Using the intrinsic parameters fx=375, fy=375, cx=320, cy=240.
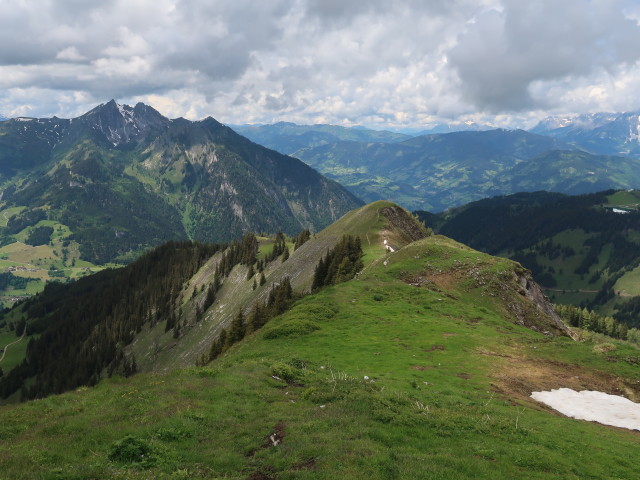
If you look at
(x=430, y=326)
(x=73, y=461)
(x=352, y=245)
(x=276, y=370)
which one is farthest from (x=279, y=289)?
(x=73, y=461)

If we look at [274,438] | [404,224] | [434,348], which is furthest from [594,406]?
[404,224]

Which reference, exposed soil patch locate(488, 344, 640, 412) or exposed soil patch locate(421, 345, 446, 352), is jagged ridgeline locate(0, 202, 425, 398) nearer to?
exposed soil patch locate(421, 345, 446, 352)

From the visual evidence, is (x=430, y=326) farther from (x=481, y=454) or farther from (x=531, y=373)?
(x=481, y=454)

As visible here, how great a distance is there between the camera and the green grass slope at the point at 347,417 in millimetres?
17297

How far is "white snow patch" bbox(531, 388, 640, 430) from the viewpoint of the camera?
28906 millimetres

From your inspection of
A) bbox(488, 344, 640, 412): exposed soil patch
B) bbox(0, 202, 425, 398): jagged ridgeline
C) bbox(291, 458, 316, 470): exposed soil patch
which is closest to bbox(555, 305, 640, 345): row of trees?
bbox(0, 202, 425, 398): jagged ridgeline

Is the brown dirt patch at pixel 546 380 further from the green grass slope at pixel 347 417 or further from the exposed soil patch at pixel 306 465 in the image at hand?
the exposed soil patch at pixel 306 465

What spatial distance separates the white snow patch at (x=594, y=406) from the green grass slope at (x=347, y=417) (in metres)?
1.53

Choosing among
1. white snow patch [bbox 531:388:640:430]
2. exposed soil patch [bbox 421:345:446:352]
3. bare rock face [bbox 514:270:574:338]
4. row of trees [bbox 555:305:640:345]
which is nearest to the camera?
white snow patch [bbox 531:388:640:430]

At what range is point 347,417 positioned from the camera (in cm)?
2203

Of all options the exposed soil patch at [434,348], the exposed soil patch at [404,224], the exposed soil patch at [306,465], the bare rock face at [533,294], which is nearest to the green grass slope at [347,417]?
the exposed soil patch at [306,465]

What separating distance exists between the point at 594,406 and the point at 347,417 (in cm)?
2323

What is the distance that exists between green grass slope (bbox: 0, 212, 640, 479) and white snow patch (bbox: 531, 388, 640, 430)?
1533 millimetres

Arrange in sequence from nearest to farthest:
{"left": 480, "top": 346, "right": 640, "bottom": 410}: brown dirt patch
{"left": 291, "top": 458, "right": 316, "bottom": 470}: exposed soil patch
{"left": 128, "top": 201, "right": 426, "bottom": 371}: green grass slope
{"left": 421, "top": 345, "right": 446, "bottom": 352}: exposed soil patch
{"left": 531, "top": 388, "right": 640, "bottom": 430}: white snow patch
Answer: {"left": 291, "top": 458, "right": 316, "bottom": 470}: exposed soil patch, {"left": 531, "top": 388, "right": 640, "bottom": 430}: white snow patch, {"left": 480, "top": 346, "right": 640, "bottom": 410}: brown dirt patch, {"left": 421, "top": 345, "right": 446, "bottom": 352}: exposed soil patch, {"left": 128, "top": 201, "right": 426, "bottom": 371}: green grass slope
